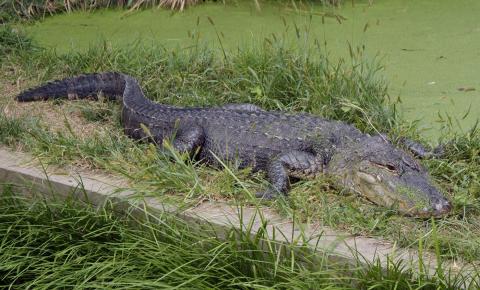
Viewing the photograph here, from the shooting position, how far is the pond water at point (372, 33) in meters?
5.89

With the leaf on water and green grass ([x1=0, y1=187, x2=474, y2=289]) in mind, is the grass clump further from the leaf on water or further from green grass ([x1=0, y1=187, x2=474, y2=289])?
the leaf on water

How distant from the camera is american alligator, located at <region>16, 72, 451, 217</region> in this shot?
4.49 m

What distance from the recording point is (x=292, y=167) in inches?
191

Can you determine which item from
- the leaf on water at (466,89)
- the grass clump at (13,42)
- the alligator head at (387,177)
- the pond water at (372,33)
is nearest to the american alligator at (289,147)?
the alligator head at (387,177)

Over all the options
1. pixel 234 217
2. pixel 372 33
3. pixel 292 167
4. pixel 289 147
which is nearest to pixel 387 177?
pixel 292 167

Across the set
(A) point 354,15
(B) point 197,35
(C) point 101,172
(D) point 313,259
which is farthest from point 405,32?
(D) point 313,259

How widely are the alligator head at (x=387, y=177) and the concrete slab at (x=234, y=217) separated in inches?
21.1

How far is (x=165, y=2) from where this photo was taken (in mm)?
8102

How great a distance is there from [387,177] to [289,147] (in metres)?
0.69

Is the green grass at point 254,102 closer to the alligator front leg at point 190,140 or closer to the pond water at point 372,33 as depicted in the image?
the alligator front leg at point 190,140

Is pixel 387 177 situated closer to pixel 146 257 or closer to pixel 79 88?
pixel 146 257

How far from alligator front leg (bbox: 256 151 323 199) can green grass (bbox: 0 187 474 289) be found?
849 mm

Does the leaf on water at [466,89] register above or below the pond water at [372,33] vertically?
below

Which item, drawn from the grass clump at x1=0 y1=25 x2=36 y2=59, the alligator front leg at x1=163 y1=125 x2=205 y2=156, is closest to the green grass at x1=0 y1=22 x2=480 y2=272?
the grass clump at x1=0 y1=25 x2=36 y2=59
